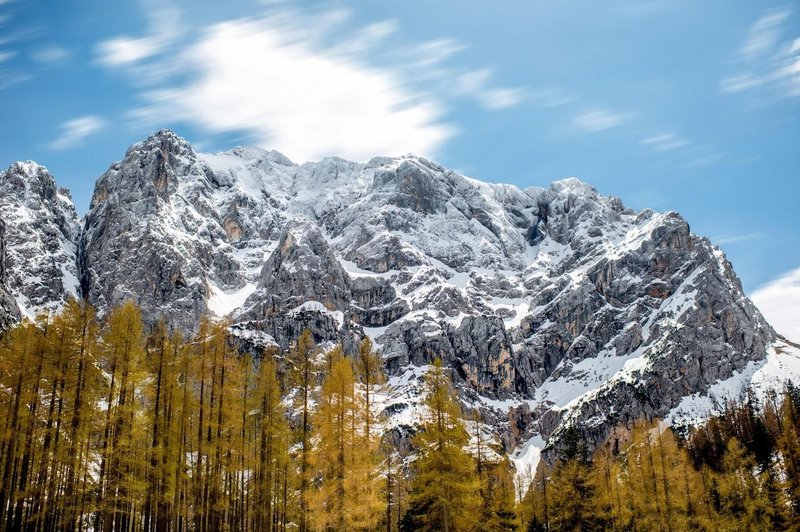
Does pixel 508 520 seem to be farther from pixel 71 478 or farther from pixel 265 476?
pixel 71 478

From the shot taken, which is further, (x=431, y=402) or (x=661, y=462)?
(x=661, y=462)

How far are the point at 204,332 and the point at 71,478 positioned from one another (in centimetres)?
962

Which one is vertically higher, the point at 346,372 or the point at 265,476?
the point at 346,372

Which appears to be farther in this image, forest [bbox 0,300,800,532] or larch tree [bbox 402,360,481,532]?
larch tree [bbox 402,360,481,532]

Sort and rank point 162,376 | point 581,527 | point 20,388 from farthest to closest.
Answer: point 581,527 < point 162,376 < point 20,388

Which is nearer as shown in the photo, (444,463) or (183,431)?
(183,431)

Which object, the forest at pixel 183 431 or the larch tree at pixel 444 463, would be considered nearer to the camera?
the forest at pixel 183 431

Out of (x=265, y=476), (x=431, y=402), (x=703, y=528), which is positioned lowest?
(x=703, y=528)

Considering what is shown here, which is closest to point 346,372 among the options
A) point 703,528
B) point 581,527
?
point 581,527

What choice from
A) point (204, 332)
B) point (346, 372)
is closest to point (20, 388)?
point (204, 332)

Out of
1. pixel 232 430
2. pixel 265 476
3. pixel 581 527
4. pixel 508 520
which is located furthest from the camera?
pixel 581 527

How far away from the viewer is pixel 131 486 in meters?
30.3

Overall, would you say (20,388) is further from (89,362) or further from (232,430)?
(232,430)

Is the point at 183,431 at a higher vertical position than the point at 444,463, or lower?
higher
